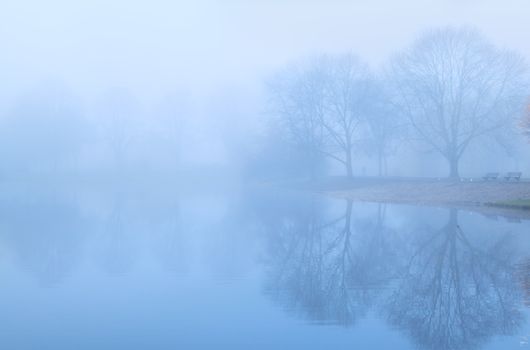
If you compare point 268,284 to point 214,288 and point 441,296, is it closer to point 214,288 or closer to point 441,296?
point 214,288

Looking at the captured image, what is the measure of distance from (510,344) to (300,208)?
2912cm

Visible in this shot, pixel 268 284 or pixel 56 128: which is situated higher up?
pixel 56 128

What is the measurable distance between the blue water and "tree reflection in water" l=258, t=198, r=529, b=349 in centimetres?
4

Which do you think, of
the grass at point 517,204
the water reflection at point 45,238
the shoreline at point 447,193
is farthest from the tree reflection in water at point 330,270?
the shoreline at point 447,193

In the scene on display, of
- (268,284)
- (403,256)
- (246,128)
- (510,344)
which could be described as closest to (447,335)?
(510,344)

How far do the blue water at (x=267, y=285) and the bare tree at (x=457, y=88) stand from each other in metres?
26.2

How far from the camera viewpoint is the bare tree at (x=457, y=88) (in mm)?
52094

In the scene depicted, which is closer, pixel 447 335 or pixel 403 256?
pixel 447 335

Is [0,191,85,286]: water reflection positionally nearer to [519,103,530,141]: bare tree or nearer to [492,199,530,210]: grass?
[492,199,530,210]: grass

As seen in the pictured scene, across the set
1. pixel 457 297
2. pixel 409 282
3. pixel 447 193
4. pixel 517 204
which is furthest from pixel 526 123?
pixel 457 297

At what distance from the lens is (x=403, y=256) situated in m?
19.7

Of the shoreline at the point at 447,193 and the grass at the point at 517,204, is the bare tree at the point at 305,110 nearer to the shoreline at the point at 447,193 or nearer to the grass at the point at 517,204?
the shoreline at the point at 447,193

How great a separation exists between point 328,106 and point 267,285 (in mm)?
51247

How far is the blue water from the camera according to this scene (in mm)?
11609
